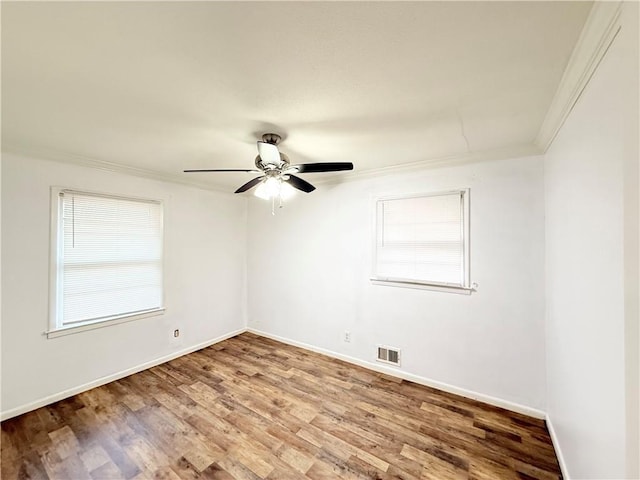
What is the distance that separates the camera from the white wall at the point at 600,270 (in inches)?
33.6

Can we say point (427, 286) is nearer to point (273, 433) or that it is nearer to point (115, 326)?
point (273, 433)

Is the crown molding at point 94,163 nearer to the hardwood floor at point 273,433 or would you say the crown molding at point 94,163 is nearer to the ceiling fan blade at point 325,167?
the ceiling fan blade at point 325,167

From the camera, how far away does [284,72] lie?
4.19ft

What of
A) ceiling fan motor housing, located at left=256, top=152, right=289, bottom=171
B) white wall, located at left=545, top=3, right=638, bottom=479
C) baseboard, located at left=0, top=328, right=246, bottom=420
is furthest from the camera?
baseboard, located at left=0, top=328, right=246, bottom=420

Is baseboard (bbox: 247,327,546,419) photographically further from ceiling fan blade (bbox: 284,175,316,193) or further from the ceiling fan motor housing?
the ceiling fan motor housing

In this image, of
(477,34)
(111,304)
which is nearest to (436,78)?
(477,34)

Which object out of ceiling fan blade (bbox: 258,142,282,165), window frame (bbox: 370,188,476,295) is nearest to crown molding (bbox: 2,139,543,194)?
window frame (bbox: 370,188,476,295)

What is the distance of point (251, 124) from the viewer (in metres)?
1.83

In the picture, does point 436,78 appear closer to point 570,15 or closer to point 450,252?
point 570,15

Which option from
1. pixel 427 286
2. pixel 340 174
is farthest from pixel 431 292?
pixel 340 174

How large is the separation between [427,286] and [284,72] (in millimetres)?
2340

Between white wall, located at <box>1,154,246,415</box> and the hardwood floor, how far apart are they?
304 mm

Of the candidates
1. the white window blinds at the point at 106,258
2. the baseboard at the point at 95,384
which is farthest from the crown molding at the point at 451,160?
the baseboard at the point at 95,384

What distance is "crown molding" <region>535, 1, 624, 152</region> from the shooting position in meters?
0.91
